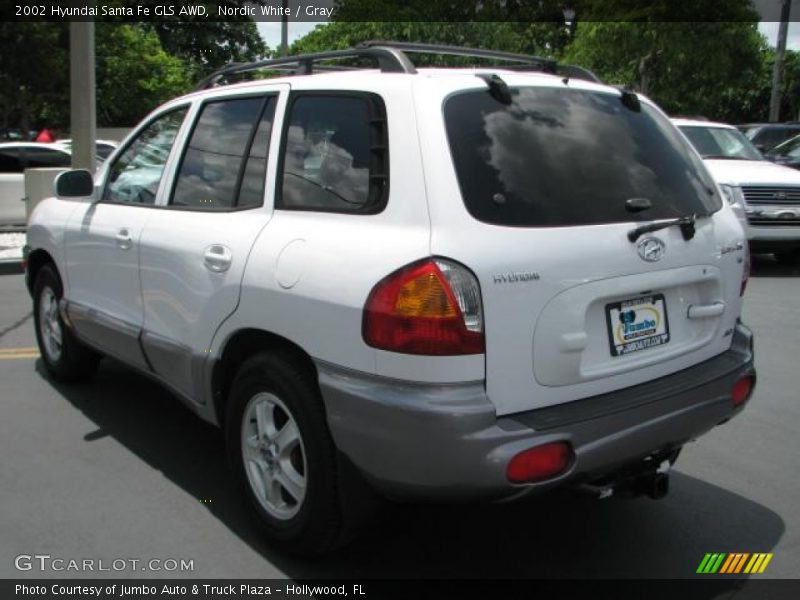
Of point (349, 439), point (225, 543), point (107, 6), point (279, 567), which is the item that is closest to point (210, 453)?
point (225, 543)

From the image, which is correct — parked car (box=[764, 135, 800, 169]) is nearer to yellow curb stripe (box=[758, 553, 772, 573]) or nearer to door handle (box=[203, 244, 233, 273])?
yellow curb stripe (box=[758, 553, 772, 573])

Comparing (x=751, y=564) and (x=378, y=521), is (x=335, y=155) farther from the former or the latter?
(x=751, y=564)

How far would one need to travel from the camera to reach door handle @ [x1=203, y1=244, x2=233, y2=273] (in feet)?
11.0

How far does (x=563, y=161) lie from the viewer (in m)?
3.00

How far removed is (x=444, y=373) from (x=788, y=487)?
7.46 feet

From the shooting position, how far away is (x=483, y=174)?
2.81m

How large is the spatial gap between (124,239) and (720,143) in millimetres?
→ 9540

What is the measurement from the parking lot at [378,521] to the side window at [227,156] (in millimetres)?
1351

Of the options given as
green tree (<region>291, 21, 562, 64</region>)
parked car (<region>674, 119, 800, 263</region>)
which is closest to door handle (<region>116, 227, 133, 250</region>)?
parked car (<region>674, 119, 800, 263</region>)

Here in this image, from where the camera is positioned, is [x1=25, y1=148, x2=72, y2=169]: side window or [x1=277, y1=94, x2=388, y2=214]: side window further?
[x1=25, y1=148, x2=72, y2=169]: side window

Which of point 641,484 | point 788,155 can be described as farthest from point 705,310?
point 788,155

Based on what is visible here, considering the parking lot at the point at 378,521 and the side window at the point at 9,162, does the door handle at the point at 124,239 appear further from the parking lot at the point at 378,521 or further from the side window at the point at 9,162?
the side window at the point at 9,162

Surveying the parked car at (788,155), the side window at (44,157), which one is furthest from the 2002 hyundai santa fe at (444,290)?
the side window at (44,157)

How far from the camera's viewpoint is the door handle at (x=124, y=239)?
13.5ft
